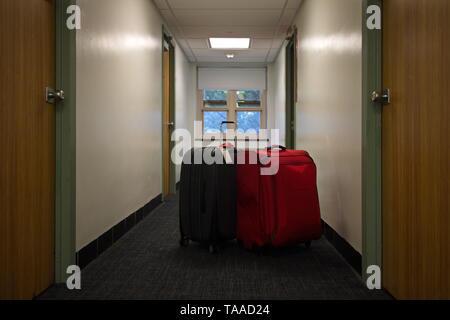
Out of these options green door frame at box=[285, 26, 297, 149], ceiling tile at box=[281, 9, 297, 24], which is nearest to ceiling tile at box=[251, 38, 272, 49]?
green door frame at box=[285, 26, 297, 149]

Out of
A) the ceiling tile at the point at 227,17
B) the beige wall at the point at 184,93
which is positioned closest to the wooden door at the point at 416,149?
the ceiling tile at the point at 227,17

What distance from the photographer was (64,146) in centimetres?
171

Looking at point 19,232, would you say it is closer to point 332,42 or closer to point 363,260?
point 363,260

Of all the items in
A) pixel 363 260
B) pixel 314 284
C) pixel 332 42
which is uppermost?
pixel 332 42

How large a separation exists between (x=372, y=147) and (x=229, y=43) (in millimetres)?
3836

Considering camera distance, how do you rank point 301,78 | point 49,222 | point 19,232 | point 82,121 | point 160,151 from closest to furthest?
point 19,232
point 49,222
point 82,121
point 301,78
point 160,151

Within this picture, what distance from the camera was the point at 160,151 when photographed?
3.96m

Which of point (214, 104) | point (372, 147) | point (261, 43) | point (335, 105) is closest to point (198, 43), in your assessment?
point (261, 43)

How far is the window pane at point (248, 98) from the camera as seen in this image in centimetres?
667

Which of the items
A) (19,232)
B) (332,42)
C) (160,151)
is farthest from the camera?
(160,151)

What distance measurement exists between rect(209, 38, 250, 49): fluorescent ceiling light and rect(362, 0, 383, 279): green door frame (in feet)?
11.1
